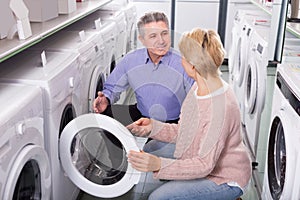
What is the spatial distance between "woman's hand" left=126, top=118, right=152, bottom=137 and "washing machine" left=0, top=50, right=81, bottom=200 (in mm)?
342

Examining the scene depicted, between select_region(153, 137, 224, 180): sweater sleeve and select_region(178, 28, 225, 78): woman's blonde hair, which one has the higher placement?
select_region(178, 28, 225, 78): woman's blonde hair

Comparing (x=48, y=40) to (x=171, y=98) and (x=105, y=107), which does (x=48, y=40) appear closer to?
(x=105, y=107)

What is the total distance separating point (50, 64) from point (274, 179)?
1.27 meters

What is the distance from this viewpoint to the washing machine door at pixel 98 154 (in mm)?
1915

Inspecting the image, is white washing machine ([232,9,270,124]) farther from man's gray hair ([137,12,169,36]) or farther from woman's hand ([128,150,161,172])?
woman's hand ([128,150,161,172])

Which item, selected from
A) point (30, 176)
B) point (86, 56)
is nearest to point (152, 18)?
point (86, 56)

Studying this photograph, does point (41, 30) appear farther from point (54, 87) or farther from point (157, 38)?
point (157, 38)

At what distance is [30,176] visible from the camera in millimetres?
1767

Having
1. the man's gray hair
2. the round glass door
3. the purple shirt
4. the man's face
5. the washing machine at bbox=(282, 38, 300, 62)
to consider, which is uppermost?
the man's gray hair

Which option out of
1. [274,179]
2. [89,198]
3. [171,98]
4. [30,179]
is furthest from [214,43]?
[89,198]

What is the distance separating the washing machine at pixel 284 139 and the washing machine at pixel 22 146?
1.03m

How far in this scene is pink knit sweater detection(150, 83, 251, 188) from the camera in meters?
1.78

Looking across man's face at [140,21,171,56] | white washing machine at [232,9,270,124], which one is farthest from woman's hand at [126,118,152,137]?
white washing machine at [232,9,270,124]

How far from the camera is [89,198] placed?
103 inches
